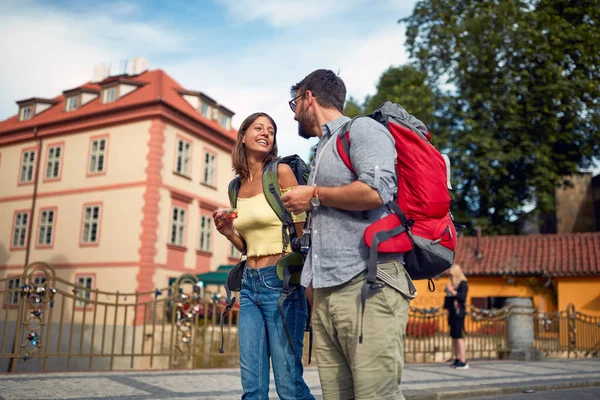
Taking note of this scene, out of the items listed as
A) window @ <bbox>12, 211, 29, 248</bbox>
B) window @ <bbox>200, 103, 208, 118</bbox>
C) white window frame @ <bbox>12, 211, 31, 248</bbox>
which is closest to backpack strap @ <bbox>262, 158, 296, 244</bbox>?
window @ <bbox>200, 103, 208, 118</bbox>

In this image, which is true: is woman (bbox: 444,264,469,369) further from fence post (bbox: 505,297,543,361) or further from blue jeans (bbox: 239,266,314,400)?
blue jeans (bbox: 239,266,314,400)

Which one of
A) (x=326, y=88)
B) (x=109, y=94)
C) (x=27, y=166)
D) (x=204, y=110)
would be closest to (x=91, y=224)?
(x=27, y=166)

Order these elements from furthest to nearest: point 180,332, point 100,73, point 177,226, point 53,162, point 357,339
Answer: point 100,73, point 53,162, point 177,226, point 180,332, point 357,339

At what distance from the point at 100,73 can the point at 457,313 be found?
3215 centimetres

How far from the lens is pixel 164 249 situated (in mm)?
29125

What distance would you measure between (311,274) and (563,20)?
3053cm

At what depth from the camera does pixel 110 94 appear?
3231cm

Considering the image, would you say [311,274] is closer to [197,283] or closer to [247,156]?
[247,156]

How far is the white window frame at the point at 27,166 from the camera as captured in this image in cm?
3322

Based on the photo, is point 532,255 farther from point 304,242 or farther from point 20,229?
point 304,242

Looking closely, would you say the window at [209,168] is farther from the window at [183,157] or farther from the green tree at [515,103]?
the green tree at [515,103]

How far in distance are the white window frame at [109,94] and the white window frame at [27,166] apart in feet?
16.1

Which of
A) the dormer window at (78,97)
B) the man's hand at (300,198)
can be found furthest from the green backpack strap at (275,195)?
the dormer window at (78,97)

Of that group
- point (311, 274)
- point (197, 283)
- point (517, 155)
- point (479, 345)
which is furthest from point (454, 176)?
point (311, 274)
